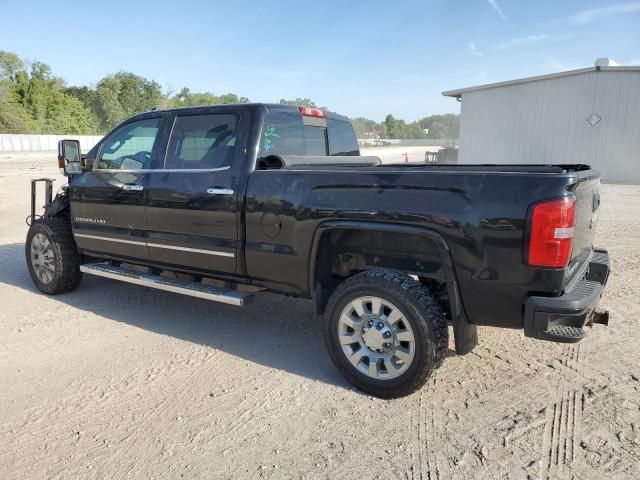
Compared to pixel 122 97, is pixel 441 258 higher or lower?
lower

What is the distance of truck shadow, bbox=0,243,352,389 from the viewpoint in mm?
4043

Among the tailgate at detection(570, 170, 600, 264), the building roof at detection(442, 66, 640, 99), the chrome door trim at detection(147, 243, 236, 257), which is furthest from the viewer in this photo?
the building roof at detection(442, 66, 640, 99)

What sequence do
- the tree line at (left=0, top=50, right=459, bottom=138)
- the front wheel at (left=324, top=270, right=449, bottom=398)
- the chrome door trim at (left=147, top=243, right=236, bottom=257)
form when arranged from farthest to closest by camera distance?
the tree line at (left=0, top=50, right=459, bottom=138) → the chrome door trim at (left=147, top=243, right=236, bottom=257) → the front wheel at (left=324, top=270, right=449, bottom=398)

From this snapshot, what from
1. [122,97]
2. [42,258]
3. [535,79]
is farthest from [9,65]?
[42,258]

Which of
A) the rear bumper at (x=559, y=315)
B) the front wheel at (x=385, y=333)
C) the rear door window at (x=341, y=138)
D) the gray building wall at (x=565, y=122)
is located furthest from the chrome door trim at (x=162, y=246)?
the gray building wall at (x=565, y=122)

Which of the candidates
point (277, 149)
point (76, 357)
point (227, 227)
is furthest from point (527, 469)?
point (76, 357)

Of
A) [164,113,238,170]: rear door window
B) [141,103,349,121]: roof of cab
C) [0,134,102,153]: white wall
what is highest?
[0,134,102,153]: white wall

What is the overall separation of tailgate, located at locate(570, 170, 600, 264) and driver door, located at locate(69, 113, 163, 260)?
137 inches

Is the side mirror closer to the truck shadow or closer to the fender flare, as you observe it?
the truck shadow

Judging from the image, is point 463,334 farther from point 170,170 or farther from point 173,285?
point 170,170

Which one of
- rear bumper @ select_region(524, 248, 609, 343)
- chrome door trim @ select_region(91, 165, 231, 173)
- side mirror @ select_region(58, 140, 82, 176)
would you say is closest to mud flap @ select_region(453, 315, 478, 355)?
rear bumper @ select_region(524, 248, 609, 343)

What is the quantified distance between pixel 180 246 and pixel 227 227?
24.3 inches

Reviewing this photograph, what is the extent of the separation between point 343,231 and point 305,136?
1470 mm

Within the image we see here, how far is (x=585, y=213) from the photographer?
3.33m
